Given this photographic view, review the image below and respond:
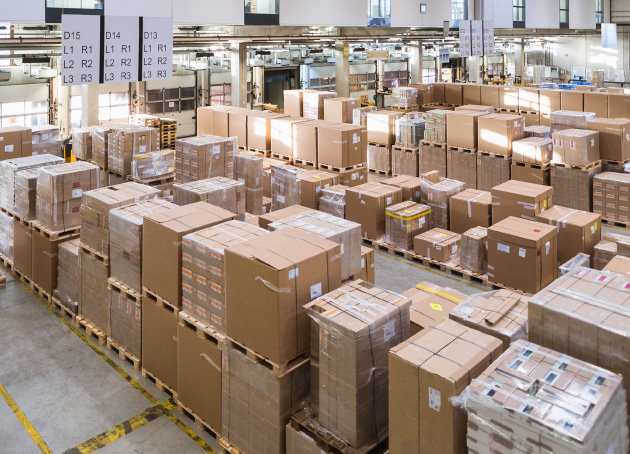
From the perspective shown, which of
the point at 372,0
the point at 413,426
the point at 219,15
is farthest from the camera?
the point at 372,0

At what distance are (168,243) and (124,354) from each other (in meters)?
1.76

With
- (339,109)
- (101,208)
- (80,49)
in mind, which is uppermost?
(80,49)

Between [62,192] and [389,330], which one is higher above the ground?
[62,192]

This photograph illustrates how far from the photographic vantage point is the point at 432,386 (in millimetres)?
2941

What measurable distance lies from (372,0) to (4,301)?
12863 millimetres

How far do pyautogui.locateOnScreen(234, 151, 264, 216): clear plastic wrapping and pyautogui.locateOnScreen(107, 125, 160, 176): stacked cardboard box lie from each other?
145cm

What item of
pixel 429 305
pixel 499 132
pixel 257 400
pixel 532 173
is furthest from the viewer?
pixel 499 132

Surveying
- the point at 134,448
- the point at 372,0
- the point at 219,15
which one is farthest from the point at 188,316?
the point at 372,0

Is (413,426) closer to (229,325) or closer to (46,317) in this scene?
(229,325)

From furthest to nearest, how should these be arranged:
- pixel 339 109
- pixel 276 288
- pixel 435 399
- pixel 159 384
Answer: pixel 339 109 → pixel 159 384 → pixel 276 288 → pixel 435 399

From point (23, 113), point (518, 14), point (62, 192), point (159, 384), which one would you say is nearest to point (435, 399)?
point (159, 384)

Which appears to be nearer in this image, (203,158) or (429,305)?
(429,305)

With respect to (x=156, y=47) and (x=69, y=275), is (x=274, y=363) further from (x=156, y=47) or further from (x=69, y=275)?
(x=156, y=47)

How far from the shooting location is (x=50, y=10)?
9.19 m
